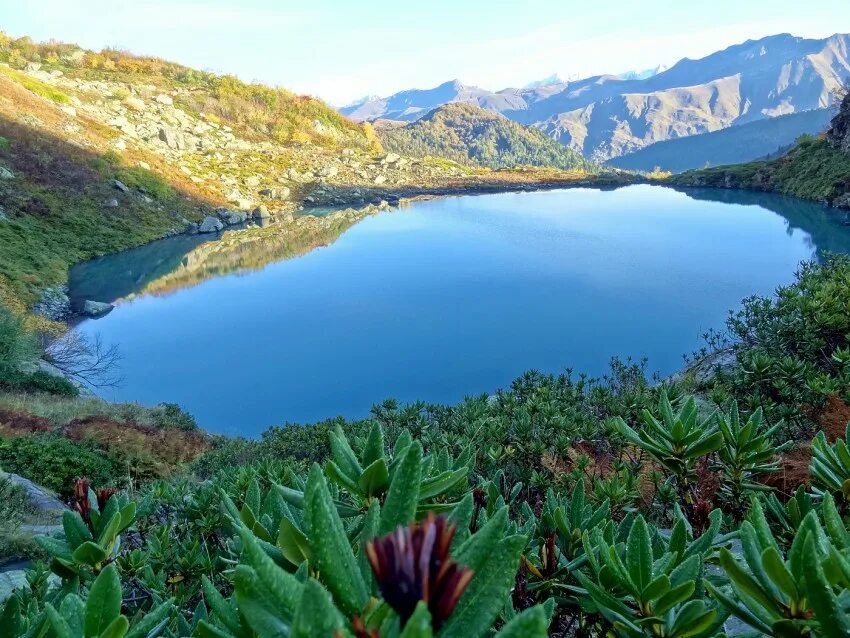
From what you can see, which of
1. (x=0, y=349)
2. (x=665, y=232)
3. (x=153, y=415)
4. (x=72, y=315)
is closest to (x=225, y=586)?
(x=153, y=415)

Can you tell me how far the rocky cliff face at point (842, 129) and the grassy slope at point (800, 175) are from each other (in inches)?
15.8

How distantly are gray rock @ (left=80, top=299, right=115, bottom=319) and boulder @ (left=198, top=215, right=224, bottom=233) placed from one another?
538 inches

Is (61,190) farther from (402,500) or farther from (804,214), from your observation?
(804,214)

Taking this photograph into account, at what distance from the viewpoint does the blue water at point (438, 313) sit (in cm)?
1309

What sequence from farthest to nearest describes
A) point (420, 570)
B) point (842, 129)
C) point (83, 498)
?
1. point (842, 129)
2. point (83, 498)
3. point (420, 570)

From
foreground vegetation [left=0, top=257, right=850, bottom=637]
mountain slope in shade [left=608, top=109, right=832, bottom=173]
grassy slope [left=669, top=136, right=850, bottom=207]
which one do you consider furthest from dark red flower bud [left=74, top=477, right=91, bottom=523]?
mountain slope in shade [left=608, top=109, right=832, bottom=173]

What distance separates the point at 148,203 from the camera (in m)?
32.6

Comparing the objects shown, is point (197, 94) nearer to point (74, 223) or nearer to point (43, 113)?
point (43, 113)

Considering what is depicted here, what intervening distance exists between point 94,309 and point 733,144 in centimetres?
17883

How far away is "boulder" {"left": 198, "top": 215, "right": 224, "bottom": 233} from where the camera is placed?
106 ft

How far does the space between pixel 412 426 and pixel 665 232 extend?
87.3ft

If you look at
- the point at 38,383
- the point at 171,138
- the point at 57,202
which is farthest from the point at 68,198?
the point at 38,383

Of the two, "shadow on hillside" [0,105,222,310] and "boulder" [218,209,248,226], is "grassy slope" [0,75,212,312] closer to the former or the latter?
"shadow on hillside" [0,105,222,310]

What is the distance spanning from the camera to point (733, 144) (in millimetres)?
158000
